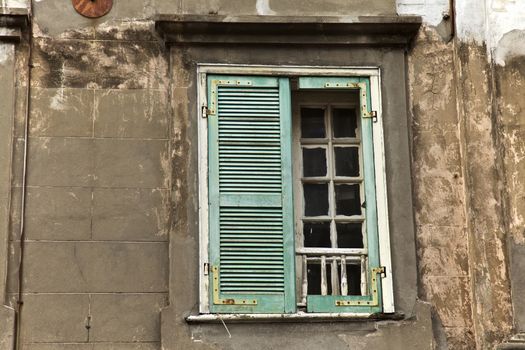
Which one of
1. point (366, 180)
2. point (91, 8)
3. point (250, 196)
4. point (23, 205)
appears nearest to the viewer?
point (23, 205)

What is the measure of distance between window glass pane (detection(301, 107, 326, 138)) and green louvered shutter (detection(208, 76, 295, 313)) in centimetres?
30

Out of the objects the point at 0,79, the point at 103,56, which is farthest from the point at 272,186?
the point at 0,79

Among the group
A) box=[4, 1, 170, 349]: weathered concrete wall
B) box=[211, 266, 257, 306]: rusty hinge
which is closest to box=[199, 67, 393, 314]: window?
box=[211, 266, 257, 306]: rusty hinge

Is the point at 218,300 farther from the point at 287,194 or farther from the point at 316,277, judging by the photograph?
the point at 287,194

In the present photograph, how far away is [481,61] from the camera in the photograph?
360 inches

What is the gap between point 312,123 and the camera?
9.29 metres

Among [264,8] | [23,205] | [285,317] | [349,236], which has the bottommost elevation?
[285,317]

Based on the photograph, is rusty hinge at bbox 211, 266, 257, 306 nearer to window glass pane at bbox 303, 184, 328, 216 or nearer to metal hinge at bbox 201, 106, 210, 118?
window glass pane at bbox 303, 184, 328, 216

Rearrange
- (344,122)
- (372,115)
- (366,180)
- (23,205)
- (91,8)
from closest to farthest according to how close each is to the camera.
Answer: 1. (23,205)
2. (366,180)
3. (372,115)
4. (91,8)
5. (344,122)

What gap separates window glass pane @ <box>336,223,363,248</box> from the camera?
890 centimetres

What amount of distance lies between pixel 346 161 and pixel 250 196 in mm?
909

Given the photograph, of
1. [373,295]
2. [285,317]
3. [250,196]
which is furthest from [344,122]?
[285,317]

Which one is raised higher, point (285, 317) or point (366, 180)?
point (366, 180)

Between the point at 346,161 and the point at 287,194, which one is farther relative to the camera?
the point at 346,161
